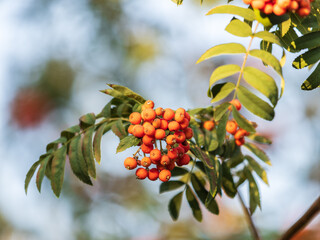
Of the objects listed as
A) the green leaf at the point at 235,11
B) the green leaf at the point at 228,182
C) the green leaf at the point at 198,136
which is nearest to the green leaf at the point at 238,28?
the green leaf at the point at 235,11

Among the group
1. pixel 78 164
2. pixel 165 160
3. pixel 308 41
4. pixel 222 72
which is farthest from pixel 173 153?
pixel 308 41

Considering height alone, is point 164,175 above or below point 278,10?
below

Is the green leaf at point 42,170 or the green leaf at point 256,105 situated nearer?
the green leaf at point 256,105

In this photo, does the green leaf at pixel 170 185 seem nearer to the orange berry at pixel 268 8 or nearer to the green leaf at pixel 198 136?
the green leaf at pixel 198 136

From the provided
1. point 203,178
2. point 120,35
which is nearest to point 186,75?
point 120,35

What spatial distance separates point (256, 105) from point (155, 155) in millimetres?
→ 294

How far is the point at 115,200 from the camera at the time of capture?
194 inches

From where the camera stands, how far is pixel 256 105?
101 cm

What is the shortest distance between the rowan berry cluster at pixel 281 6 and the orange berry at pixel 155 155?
42 centimetres

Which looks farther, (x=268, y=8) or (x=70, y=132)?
(x=70, y=132)

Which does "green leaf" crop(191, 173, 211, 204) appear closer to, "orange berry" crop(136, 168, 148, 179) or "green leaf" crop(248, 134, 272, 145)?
"green leaf" crop(248, 134, 272, 145)

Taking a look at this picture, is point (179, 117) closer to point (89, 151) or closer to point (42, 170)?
point (89, 151)

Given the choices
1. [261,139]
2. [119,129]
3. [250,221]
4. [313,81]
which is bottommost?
[250,221]

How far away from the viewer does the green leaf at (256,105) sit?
0.98m
